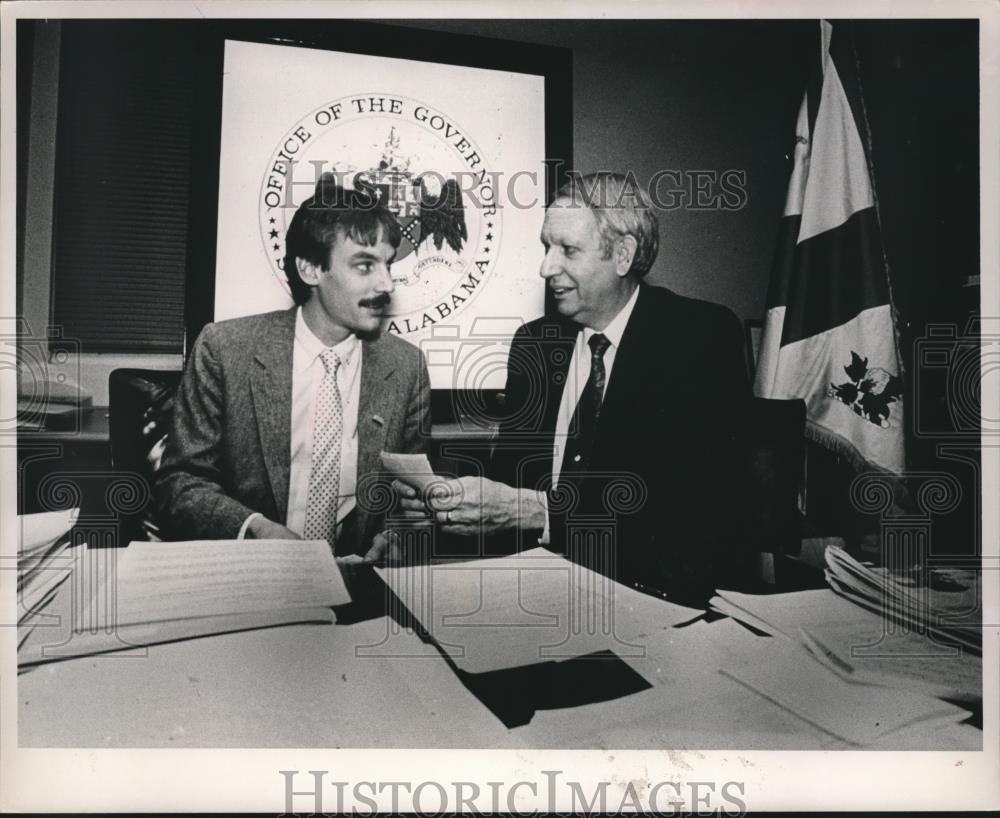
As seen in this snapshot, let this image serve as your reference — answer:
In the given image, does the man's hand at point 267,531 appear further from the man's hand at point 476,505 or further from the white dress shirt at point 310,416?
the man's hand at point 476,505

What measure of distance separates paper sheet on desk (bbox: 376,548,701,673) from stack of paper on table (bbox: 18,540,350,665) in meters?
0.16

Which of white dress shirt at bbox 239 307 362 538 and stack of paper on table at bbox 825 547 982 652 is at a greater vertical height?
white dress shirt at bbox 239 307 362 538

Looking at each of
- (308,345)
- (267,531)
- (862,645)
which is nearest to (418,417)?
(308,345)

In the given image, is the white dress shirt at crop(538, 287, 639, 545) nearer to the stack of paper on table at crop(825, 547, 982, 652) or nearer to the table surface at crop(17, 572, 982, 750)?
the table surface at crop(17, 572, 982, 750)

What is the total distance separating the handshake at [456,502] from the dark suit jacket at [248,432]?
0.03 metres

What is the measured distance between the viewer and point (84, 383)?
4.91 feet

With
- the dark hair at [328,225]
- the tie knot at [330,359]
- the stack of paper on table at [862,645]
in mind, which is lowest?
the stack of paper on table at [862,645]

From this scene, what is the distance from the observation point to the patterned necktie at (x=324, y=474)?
4.92ft

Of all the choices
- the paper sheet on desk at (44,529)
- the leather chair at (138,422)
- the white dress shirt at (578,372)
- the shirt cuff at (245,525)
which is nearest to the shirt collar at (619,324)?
the white dress shirt at (578,372)

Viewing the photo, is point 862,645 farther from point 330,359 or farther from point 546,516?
point 330,359

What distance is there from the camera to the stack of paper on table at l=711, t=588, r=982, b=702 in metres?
1.51

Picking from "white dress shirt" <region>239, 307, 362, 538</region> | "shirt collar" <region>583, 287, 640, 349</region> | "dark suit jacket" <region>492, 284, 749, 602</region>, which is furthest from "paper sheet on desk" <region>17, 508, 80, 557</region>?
"shirt collar" <region>583, 287, 640, 349</region>

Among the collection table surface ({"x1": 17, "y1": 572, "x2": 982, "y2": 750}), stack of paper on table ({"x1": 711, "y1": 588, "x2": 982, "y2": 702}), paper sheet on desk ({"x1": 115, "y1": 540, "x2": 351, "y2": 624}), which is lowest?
table surface ({"x1": 17, "y1": 572, "x2": 982, "y2": 750})

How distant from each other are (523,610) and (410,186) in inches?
34.0
